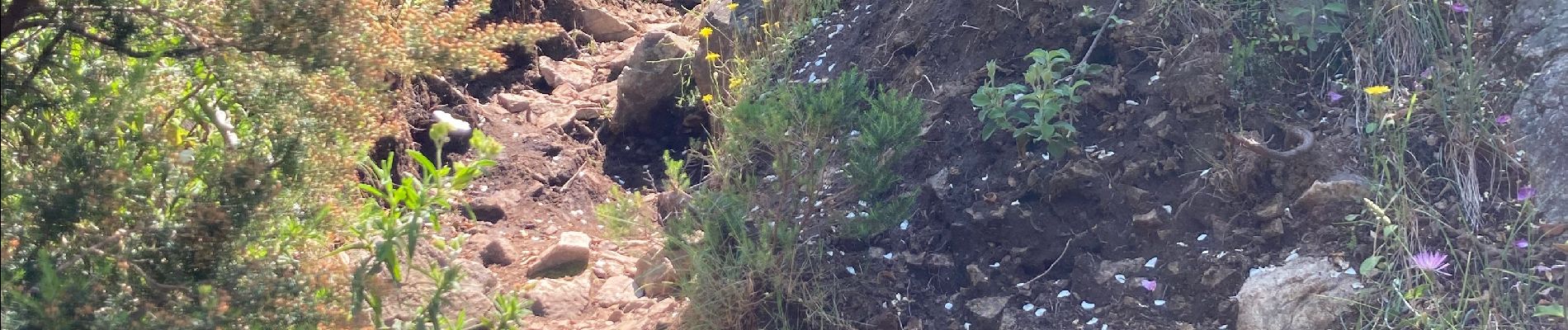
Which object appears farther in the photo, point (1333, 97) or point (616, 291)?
point (616, 291)

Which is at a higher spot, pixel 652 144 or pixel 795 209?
pixel 795 209

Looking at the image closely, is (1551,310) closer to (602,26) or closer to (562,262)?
(562,262)

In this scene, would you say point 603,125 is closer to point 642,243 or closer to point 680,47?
point 680,47

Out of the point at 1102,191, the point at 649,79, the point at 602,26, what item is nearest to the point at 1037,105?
the point at 1102,191

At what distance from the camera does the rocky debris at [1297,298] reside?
2.63 meters

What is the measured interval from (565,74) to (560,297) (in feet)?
8.61

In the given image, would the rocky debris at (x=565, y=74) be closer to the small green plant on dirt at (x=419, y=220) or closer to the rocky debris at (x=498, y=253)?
the rocky debris at (x=498, y=253)

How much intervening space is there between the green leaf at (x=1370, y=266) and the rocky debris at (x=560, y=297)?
245 centimetres

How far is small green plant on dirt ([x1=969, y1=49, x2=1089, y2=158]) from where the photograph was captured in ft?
10.4

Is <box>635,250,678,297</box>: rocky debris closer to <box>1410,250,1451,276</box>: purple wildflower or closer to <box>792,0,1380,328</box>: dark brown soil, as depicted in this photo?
→ <box>792,0,1380,328</box>: dark brown soil

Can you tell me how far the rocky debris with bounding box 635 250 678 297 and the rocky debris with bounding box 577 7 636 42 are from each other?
126 inches

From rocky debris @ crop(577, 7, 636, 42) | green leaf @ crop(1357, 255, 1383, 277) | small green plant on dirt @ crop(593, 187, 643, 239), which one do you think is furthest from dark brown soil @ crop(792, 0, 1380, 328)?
rocky debris @ crop(577, 7, 636, 42)

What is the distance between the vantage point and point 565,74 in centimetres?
653

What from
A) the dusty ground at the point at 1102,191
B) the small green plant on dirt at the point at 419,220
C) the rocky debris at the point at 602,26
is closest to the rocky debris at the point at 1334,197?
the dusty ground at the point at 1102,191
